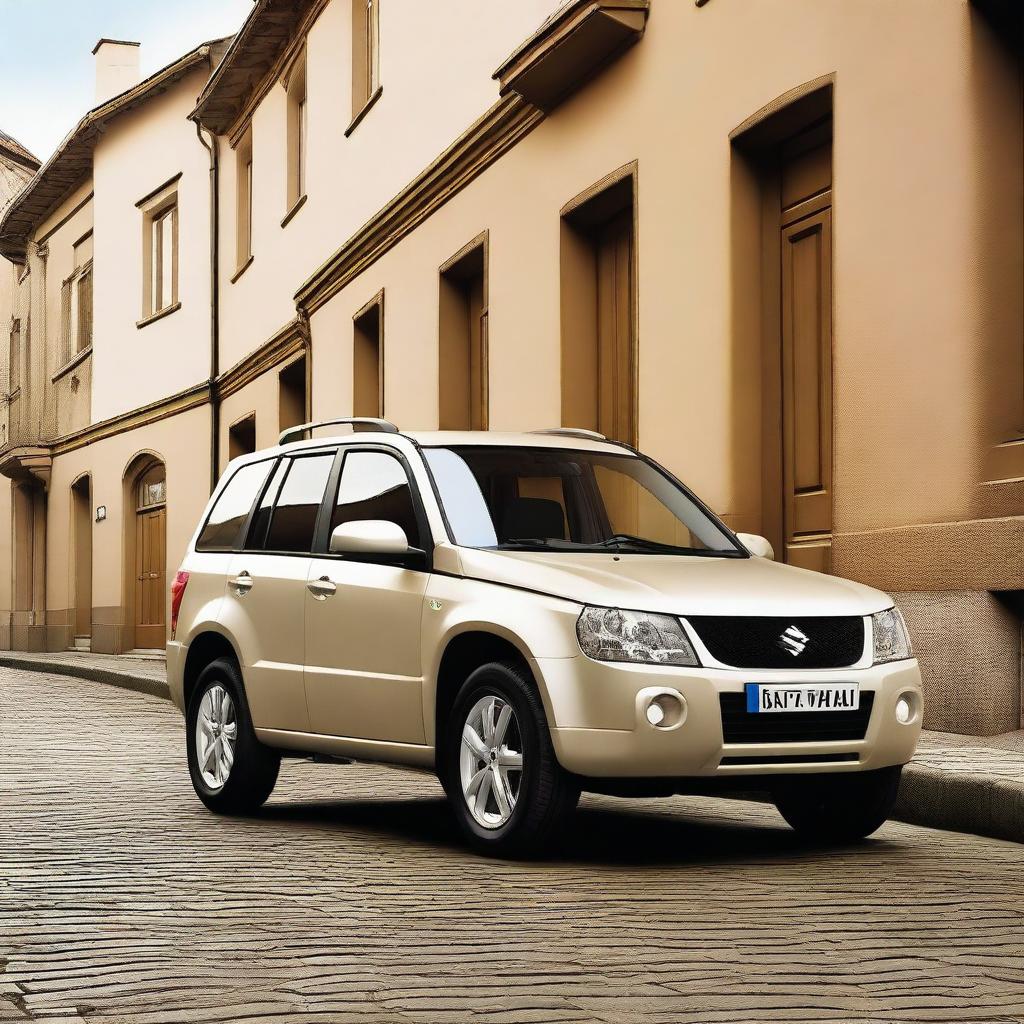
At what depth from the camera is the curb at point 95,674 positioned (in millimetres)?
19625

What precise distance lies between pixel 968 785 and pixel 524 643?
2.27 metres

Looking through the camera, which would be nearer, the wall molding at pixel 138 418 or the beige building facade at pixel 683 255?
the beige building facade at pixel 683 255

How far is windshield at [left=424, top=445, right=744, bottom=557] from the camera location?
7.38 meters

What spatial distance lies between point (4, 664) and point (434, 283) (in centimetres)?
1486

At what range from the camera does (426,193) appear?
17.7 metres

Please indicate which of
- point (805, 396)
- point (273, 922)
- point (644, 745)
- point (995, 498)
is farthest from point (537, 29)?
point (273, 922)

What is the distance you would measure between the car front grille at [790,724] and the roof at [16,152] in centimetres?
3659

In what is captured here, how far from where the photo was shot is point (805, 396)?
471 inches

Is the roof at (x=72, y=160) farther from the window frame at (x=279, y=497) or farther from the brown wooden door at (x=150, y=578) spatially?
the window frame at (x=279, y=497)

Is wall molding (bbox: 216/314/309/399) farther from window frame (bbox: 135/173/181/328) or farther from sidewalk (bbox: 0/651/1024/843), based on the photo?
sidewalk (bbox: 0/651/1024/843)

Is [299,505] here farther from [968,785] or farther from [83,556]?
[83,556]

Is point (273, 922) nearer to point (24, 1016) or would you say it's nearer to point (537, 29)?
point (24, 1016)

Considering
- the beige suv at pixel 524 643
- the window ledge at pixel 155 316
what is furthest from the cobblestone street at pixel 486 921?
the window ledge at pixel 155 316

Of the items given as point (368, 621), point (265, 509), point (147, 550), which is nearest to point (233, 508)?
point (265, 509)
